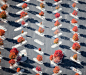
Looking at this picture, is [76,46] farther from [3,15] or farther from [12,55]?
[3,15]

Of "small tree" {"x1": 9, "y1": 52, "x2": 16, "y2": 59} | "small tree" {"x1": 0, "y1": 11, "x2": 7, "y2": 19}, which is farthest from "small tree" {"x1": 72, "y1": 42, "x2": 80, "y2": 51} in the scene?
"small tree" {"x1": 0, "y1": 11, "x2": 7, "y2": 19}

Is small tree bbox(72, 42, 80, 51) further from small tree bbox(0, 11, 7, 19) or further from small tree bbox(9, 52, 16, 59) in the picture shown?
small tree bbox(0, 11, 7, 19)

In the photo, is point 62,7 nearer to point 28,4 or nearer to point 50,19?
point 50,19

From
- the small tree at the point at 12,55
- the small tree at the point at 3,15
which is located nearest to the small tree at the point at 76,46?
the small tree at the point at 12,55

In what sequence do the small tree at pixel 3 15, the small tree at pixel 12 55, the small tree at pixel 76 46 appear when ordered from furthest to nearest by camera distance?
the small tree at pixel 3 15, the small tree at pixel 76 46, the small tree at pixel 12 55

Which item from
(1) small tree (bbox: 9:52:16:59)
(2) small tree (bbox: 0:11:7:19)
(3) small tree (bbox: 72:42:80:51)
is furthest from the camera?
(2) small tree (bbox: 0:11:7:19)

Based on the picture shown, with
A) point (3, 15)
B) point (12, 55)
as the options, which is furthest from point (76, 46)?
point (3, 15)

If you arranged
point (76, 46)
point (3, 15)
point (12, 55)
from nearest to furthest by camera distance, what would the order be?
point (12, 55) < point (76, 46) < point (3, 15)

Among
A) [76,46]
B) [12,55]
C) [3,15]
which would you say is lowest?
[12,55]

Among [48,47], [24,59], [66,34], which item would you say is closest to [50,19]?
[66,34]

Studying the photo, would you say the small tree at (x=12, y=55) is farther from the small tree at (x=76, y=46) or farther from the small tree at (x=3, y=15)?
the small tree at (x=76, y=46)

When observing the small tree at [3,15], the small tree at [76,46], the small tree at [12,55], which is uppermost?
the small tree at [3,15]
